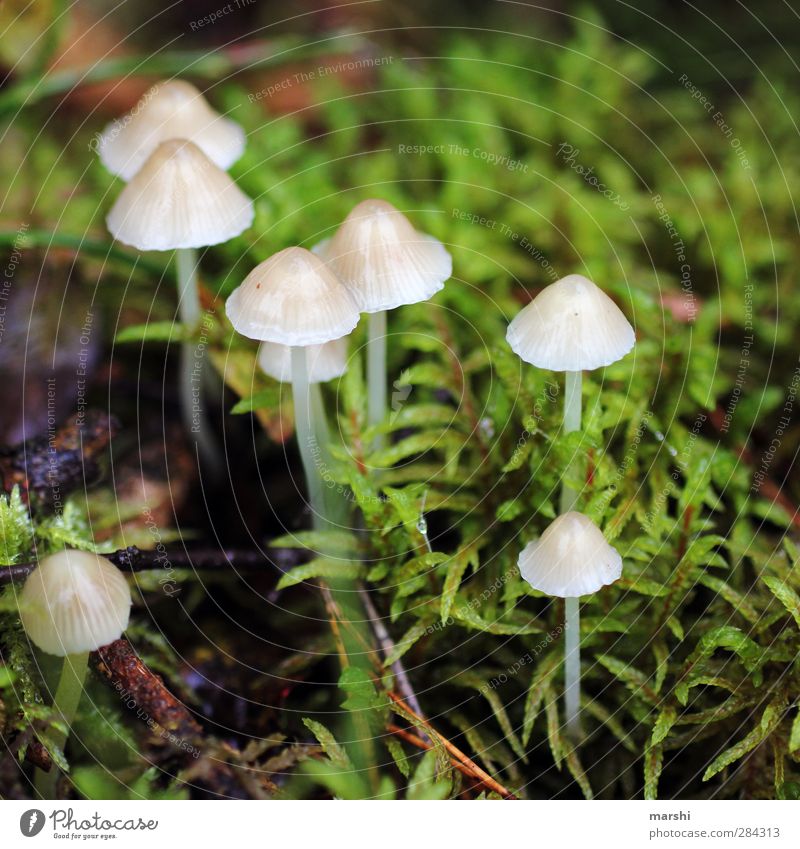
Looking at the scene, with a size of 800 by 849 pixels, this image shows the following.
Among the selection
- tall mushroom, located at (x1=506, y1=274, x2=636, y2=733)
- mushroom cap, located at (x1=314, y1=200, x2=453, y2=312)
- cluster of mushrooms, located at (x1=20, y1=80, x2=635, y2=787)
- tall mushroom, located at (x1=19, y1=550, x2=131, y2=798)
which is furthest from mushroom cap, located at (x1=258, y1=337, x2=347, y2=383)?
tall mushroom, located at (x1=19, y1=550, x2=131, y2=798)

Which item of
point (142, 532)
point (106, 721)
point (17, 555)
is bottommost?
point (106, 721)

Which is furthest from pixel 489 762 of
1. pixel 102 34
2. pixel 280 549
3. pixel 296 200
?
pixel 102 34

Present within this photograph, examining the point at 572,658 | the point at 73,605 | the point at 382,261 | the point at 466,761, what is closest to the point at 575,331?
the point at 382,261

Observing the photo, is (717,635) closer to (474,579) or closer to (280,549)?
(474,579)

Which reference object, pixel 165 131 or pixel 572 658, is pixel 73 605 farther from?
pixel 165 131

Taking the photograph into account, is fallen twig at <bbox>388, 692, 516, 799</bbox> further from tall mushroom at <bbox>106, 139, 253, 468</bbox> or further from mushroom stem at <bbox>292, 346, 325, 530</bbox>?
tall mushroom at <bbox>106, 139, 253, 468</bbox>

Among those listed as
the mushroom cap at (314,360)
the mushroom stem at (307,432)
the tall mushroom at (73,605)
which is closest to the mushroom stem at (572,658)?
the mushroom stem at (307,432)
